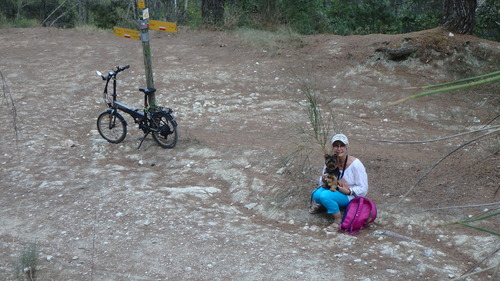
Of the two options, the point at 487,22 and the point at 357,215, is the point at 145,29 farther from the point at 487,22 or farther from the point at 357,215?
the point at 487,22

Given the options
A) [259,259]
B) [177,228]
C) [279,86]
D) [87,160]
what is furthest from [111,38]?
[259,259]

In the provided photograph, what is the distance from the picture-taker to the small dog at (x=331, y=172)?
512 centimetres

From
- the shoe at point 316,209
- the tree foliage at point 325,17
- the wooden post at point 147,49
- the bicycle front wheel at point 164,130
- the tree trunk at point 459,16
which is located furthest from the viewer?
the tree foliage at point 325,17

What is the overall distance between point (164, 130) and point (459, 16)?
641cm

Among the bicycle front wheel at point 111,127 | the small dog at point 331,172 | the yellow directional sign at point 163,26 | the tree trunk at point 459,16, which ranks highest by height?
the tree trunk at point 459,16

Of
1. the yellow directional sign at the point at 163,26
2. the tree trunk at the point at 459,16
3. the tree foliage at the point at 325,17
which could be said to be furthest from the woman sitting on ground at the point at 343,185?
the tree foliage at the point at 325,17

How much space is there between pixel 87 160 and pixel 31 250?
8.93 ft

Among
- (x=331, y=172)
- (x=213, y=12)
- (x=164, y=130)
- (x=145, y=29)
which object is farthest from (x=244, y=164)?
(x=213, y=12)

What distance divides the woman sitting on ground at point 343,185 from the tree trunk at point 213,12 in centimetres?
915

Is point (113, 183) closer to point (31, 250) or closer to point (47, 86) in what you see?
point (31, 250)

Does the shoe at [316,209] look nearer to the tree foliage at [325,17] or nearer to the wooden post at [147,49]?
the wooden post at [147,49]

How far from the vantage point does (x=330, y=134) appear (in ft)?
24.5

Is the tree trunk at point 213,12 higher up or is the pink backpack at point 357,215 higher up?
the tree trunk at point 213,12

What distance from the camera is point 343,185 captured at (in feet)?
16.9
